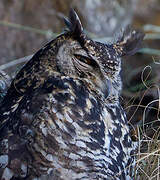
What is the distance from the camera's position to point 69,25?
8.91ft

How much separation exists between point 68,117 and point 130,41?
0.80 m

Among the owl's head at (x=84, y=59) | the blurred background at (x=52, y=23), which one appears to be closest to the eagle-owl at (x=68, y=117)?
the owl's head at (x=84, y=59)

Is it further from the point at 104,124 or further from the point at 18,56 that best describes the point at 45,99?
the point at 18,56

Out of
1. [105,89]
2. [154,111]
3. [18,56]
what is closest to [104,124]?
[105,89]

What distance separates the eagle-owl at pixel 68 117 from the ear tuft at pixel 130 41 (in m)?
0.27

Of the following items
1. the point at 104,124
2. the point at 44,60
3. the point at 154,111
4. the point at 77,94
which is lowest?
the point at 154,111

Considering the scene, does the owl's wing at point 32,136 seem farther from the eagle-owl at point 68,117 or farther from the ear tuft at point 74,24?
the ear tuft at point 74,24

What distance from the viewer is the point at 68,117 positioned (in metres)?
2.52

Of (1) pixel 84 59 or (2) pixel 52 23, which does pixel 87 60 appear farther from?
(2) pixel 52 23

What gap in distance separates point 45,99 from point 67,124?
162mm

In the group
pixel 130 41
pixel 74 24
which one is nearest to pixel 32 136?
pixel 74 24

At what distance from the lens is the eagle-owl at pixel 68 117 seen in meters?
2.44

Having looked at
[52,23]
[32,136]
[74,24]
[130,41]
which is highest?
[74,24]

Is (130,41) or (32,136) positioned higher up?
(32,136)
